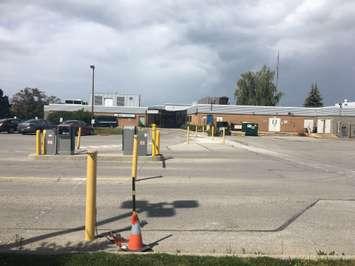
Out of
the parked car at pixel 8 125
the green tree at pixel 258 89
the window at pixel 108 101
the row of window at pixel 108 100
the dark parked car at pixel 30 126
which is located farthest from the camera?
the row of window at pixel 108 100

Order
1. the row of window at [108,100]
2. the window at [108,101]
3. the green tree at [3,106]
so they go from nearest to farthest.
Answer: the green tree at [3,106]
the window at [108,101]
the row of window at [108,100]

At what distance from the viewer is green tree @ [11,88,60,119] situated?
119 meters

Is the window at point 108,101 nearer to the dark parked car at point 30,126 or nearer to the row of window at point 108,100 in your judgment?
the row of window at point 108,100

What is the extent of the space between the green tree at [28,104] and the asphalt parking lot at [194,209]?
4168 inches

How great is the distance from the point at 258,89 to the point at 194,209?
4285 inches

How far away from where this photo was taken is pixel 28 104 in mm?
122500

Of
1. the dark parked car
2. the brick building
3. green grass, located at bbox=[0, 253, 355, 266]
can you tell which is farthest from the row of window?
green grass, located at bbox=[0, 253, 355, 266]

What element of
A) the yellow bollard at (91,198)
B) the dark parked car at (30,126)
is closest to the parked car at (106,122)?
the dark parked car at (30,126)

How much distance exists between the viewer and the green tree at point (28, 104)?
11948 cm

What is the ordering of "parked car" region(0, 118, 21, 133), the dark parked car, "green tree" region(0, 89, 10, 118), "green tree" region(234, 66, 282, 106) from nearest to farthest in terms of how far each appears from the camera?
the dark parked car < "parked car" region(0, 118, 21, 133) < "green tree" region(0, 89, 10, 118) < "green tree" region(234, 66, 282, 106)

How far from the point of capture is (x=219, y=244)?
7.39m

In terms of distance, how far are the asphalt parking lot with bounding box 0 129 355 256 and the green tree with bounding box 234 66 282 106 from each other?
100601 mm

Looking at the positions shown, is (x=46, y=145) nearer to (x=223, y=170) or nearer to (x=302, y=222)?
(x=223, y=170)

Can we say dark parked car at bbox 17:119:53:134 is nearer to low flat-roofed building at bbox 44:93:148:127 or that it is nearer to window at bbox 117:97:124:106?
low flat-roofed building at bbox 44:93:148:127
